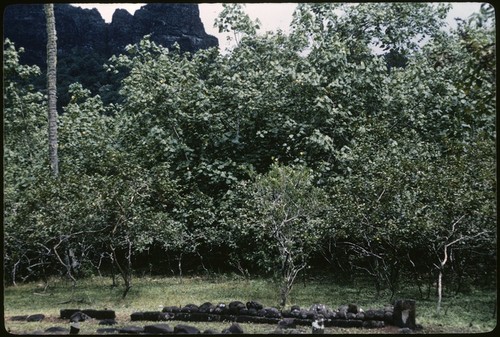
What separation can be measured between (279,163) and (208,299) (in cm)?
384

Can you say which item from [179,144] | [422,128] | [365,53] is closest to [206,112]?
[179,144]

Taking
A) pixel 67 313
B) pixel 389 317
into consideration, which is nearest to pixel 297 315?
pixel 389 317

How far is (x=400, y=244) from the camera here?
26.9 ft

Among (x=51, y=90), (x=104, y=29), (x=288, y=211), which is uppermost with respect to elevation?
(x=104, y=29)

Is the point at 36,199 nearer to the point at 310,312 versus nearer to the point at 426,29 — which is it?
the point at 310,312

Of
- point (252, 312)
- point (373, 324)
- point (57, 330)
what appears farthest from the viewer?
point (252, 312)

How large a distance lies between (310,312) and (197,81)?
7.11m

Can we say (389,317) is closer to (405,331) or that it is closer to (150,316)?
(405,331)

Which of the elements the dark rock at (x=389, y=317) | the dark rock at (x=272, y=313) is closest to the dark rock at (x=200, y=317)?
the dark rock at (x=272, y=313)

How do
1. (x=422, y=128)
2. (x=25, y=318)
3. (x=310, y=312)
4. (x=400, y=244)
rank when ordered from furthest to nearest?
(x=422, y=128)
(x=400, y=244)
(x=25, y=318)
(x=310, y=312)

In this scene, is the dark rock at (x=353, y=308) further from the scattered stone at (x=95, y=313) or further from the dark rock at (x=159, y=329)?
the scattered stone at (x=95, y=313)

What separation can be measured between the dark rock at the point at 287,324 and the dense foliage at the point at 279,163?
65.7 inches

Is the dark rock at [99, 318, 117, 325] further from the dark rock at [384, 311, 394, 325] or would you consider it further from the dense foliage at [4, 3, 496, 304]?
the dark rock at [384, 311, 394, 325]

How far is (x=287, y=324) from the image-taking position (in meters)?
6.06
